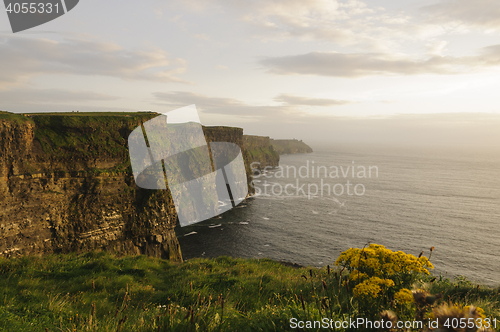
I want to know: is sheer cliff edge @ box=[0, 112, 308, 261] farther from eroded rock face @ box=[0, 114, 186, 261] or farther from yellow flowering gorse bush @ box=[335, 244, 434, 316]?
yellow flowering gorse bush @ box=[335, 244, 434, 316]

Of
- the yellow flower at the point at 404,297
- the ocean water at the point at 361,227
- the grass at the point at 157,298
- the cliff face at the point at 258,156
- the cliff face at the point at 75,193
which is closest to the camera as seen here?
the yellow flower at the point at 404,297

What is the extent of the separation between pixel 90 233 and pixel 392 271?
40695 millimetres

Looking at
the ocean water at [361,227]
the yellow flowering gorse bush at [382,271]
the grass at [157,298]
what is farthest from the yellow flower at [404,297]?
the ocean water at [361,227]

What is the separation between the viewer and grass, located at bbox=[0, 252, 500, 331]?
4.62 m

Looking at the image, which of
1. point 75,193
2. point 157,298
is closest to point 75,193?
point 75,193

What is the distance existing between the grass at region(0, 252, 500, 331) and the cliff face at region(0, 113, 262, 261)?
21.8 m

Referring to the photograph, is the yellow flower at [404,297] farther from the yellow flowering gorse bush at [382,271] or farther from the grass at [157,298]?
the grass at [157,298]

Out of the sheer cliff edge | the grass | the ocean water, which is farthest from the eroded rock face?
the grass

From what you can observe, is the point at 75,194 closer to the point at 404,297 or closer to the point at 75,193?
the point at 75,193

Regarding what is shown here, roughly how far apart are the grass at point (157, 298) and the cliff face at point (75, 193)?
71.6 ft

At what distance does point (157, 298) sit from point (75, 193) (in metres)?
34.1

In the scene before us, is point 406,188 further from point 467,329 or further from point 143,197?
point 467,329

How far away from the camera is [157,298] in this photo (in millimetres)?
8703

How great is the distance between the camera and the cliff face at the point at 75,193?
99.1 feet
